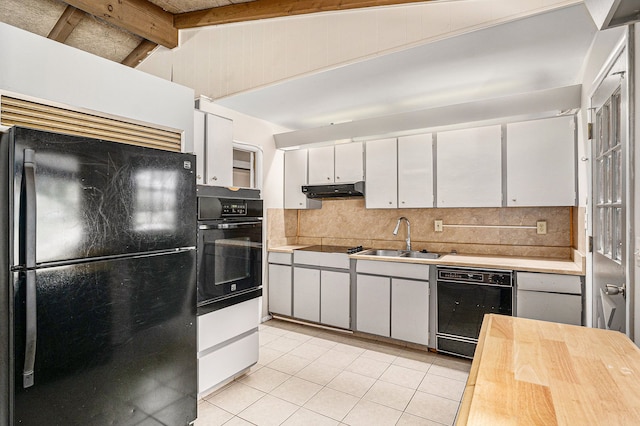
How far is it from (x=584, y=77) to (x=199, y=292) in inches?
134

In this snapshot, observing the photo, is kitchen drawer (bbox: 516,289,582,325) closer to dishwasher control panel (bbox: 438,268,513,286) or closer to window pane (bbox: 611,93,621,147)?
dishwasher control panel (bbox: 438,268,513,286)

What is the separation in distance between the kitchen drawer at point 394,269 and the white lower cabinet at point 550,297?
Answer: 2.62 feet

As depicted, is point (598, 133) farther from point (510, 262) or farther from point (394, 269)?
point (394, 269)

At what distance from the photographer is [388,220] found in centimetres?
400

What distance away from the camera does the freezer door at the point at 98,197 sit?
134 cm

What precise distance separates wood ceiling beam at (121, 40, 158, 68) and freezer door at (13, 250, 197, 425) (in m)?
1.57

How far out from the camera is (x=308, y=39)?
8.31 feet

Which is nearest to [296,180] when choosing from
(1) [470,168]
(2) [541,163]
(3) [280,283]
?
(3) [280,283]

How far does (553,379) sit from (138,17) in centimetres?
272

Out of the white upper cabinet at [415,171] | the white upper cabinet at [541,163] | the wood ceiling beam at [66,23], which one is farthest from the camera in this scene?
the white upper cabinet at [415,171]

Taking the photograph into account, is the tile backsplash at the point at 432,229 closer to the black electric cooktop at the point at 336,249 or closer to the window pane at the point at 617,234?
the black electric cooktop at the point at 336,249

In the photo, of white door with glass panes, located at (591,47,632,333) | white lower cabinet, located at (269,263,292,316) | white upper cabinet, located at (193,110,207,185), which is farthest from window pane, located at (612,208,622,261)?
white lower cabinet, located at (269,263,292,316)

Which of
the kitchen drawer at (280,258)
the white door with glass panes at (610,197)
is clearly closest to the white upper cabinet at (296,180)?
the kitchen drawer at (280,258)

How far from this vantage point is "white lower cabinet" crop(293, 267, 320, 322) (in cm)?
380
